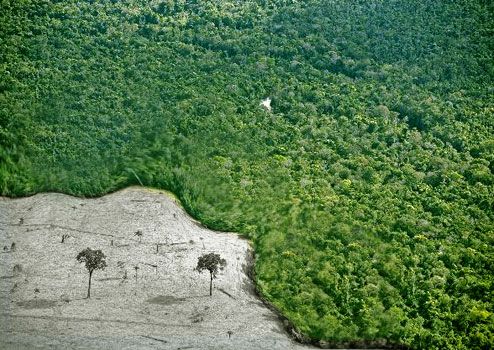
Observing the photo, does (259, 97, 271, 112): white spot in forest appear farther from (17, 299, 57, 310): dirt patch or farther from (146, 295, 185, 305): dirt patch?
(17, 299, 57, 310): dirt patch

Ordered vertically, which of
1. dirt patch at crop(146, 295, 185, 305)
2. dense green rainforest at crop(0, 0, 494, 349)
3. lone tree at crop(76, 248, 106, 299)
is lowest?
dirt patch at crop(146, 295, 185, 305)

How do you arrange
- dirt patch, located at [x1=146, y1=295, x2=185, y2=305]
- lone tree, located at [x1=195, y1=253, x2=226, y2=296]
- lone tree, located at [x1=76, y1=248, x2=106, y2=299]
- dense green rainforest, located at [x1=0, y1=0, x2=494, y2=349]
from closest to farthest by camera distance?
dirt patch, located at [x1=146, y1=295, x2=185, y2=305], lone tree, located at [x1=76, y1=248, x2=106, y2=299], lone tree, located at [x1=195, y1=253, x2=226, y2=296], dense green rainforest, located at [x1=0, y1=0, x2=494, y2=349]

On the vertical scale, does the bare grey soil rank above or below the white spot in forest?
below

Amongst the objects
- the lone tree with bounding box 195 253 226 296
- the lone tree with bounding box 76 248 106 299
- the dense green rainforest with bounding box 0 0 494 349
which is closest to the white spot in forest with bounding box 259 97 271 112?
A: the dense green rainforest with bounding box 0 0 494 349

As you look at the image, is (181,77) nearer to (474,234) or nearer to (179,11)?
(179,11)

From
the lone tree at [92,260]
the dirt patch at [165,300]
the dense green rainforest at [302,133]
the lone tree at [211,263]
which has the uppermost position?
the dense green rainforest at [302,133]

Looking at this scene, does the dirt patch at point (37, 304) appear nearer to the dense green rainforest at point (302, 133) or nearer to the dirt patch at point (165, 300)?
the dirt patch at point (165, 300)

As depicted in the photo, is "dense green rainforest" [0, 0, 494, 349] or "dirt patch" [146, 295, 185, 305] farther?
"dense green rainforest" [0, 0, 494, 349]

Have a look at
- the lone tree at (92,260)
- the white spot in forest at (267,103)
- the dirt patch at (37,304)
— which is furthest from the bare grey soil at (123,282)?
the white spot in forest at (267,103)
